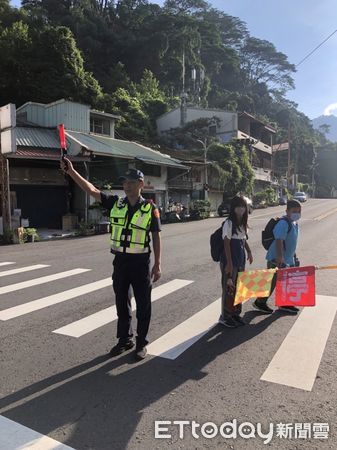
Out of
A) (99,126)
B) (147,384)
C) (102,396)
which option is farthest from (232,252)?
(99,126)

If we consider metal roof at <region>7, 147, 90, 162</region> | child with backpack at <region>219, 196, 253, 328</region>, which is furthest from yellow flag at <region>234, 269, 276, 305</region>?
metal roof at <region>7, 147, 90, 162</region>

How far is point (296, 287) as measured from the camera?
17.6ft

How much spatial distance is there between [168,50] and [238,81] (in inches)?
1000

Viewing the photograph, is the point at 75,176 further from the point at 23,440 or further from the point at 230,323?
the point at 230,323

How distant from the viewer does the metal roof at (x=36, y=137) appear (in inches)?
803

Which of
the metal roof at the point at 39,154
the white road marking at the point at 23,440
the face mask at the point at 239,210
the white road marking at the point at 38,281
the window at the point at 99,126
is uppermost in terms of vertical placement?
the window at the point at 99,126

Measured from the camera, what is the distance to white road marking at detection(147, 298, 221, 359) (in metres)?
4.36

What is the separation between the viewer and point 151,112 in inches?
1789

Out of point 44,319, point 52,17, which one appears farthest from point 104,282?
point 52,17

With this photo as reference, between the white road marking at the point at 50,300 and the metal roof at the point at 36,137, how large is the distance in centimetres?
1466

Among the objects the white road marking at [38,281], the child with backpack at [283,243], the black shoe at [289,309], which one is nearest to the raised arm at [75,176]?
the child with backpack at [283,243]

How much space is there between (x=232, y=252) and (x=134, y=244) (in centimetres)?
151

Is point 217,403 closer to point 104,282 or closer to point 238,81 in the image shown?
point 104,282

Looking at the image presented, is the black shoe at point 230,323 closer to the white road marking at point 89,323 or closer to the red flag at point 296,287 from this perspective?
the red flag at point 296,287
